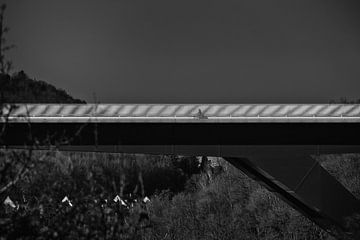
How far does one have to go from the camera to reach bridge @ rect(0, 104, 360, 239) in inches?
765

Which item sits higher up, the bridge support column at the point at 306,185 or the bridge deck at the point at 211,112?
the bridge deck at the point at 211,112

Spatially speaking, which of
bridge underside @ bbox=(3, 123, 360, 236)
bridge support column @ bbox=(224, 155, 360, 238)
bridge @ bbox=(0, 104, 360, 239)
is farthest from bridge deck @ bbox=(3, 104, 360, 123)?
bridge support column @ bbox=(224, 155, 360, 238)

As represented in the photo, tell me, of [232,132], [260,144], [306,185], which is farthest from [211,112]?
[306,185]

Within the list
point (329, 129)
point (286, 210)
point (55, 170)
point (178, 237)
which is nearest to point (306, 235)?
point (286, 210)

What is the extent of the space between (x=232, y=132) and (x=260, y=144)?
97 cm

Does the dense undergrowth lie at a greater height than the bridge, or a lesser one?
lesser

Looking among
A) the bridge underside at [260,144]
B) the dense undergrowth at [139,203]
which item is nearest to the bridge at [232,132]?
the bridge underside at [260,144]

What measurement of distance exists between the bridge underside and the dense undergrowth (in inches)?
40.9

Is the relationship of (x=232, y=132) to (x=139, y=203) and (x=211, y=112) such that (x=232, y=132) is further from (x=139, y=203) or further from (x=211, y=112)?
(x=139, y=203)

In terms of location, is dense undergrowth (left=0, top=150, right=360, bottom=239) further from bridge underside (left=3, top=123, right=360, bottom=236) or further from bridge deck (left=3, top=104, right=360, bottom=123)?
bridge deck (left=3, top=104, right=360, bottom=123)

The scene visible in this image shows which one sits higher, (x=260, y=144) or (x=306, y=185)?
(x=260, y=144)

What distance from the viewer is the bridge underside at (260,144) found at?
782 inches

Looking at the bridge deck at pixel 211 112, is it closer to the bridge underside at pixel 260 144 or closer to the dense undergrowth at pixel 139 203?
the bridge underside at pixel 260 144

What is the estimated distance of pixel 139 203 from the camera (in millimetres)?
7406
